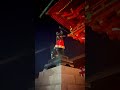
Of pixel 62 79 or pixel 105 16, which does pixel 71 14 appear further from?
pixel 105 16

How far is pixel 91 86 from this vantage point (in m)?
2.70

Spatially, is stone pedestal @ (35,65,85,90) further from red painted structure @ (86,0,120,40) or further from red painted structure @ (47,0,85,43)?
red painted structure @ (86,0,120,40)

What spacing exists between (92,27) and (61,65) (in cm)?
200

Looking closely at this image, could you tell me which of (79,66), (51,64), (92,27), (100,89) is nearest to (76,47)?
(79,66)

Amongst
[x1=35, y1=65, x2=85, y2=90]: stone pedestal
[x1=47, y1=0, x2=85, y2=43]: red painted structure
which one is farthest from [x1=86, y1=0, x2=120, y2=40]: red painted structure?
[x1=35, y1=65, x2=85, y2=90]: stone pedestal

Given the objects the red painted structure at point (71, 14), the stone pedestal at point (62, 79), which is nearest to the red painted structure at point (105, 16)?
the red painted structure at point (71, 14)

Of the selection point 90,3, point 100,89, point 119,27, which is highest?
point 90,3

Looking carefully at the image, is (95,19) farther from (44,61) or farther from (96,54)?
(44,61)

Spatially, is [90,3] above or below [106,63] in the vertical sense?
above

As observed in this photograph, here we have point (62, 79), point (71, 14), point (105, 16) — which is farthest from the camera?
point (62, 79)

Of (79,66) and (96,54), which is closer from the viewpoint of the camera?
(96,54)

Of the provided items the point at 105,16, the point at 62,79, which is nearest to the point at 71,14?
the point at 62,79

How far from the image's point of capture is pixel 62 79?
182 inches

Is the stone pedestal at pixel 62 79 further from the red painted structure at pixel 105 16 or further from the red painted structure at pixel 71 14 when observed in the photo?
the red painted structure at pixel 105 16
